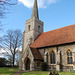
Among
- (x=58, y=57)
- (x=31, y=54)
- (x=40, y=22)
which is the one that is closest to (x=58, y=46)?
(x=58, y=57)

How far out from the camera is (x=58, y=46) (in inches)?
688

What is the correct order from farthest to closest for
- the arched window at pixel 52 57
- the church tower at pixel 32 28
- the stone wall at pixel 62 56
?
the church tower at pixel 32 28, the arched window at pixel 52 57, the stone wall at pixel 62 56

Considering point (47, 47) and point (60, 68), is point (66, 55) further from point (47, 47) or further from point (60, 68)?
point (47, 47)

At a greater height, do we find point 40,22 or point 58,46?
point 40,22

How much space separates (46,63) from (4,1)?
1483 cm

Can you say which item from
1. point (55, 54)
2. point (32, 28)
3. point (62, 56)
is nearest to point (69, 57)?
point (62, 56)

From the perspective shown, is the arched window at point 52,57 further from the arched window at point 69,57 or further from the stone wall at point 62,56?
the arched window at point 69,57

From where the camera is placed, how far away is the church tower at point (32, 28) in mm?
25406

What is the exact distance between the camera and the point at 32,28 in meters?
26.1

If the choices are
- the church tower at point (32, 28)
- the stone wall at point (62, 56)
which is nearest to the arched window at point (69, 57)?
the stone wall at point (62, 56)

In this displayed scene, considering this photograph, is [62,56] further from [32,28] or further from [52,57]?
[32,28]

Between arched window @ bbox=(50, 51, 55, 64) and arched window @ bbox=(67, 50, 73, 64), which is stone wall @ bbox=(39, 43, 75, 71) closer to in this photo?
arched window @ bbox=(67, 50, 73, 64)

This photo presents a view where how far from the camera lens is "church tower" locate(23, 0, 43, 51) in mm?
25406

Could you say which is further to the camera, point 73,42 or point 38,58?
point 38,58
